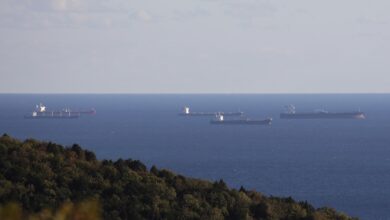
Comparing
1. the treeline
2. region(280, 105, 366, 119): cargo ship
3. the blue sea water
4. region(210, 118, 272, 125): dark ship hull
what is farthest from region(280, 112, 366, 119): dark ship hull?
the treeline

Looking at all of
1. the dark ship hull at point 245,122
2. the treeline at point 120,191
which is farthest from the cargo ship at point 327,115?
the treeline at point 120,191

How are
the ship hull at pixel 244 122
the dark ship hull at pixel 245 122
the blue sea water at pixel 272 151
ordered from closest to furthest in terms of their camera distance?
the blue sea water at pixel 272 151
the ship hull at pixel 244 122
the dark ship hull at pixel 245 122

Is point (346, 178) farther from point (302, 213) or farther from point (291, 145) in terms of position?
point (302, 213)

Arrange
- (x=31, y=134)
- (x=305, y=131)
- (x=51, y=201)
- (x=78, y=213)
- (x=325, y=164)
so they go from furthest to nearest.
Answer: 1. (x=305, y=131)
2. (x=31, y=134)
3. (x=325, y=164)
4. (x=51, y=201)
5. (x=78, y=213)

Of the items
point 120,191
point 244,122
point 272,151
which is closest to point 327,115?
point 244,122

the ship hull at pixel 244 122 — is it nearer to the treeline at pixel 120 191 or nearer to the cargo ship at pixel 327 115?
the cargo ship at pixel 327 115

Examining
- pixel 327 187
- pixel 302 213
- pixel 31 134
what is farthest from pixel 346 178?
pixel 31 134

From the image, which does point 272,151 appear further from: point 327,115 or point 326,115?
point 327,115

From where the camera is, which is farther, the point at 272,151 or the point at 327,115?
the point at 327,115
